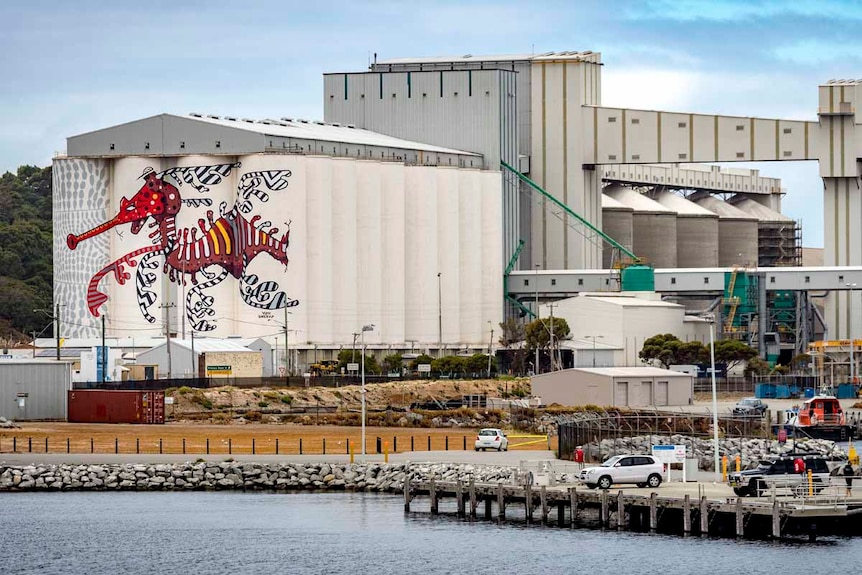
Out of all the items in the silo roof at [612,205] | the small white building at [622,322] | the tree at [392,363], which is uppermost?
the silo roof at [612,205]

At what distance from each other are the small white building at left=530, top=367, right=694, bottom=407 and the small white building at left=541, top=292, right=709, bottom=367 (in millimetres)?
30938

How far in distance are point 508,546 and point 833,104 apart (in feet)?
348

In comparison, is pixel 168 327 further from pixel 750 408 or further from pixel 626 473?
pixel 626 473

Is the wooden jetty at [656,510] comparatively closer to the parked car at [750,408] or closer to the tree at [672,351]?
the parked car at [750,408]

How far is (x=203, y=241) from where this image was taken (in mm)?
153875

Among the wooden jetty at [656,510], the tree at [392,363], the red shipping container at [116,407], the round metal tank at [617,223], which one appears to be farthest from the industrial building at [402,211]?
the wooden jetty at [656,510]

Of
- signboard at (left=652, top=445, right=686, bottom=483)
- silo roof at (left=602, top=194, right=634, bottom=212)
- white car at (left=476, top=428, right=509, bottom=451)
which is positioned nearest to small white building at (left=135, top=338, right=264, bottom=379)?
white car at (left=476, top=428, right=509, bottom=451)

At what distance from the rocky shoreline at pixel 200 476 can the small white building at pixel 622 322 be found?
246ft

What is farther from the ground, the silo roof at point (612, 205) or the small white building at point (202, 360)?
the silo roof at point (612, 205)

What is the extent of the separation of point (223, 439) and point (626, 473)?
33.4 metres

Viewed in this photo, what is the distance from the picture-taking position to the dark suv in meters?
62.9

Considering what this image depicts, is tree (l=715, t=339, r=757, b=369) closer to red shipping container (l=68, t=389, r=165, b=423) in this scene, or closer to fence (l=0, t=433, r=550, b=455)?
fence (l=0, t=433, r=550, b=455)

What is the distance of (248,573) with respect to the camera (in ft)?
195

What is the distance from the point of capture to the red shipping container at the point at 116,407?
10538 centimetres
